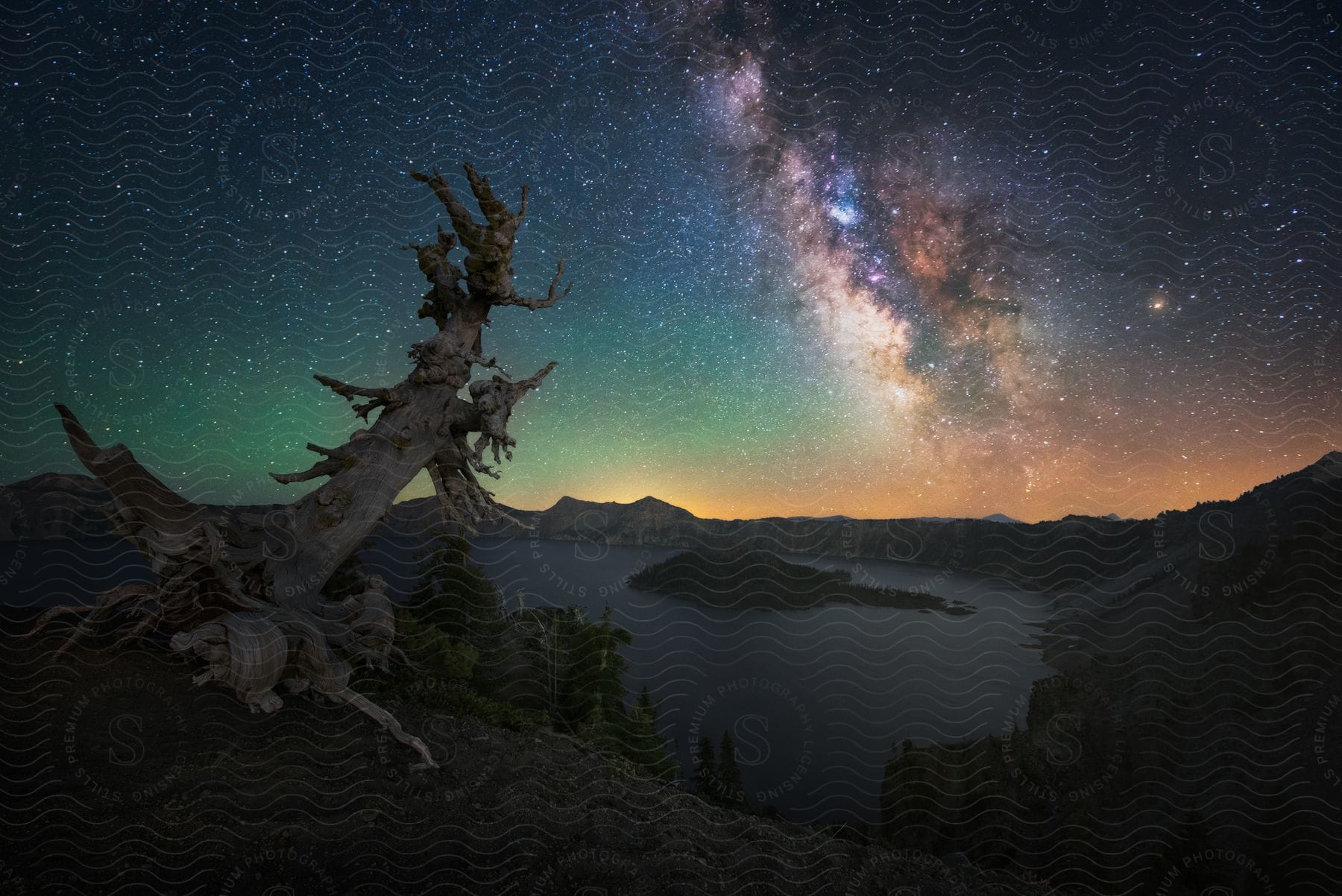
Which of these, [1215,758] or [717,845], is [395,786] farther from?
[1215,758]

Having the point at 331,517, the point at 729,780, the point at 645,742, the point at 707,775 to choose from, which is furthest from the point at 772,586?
the point at 331,517

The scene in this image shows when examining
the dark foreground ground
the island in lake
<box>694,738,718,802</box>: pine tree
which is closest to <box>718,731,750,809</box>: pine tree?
<box>694,738,718,802</box>: pine tree

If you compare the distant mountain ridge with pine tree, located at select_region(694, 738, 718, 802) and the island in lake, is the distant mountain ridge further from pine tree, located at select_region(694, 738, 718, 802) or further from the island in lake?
pine tree, located at select_region(694, 738, 718, 802)

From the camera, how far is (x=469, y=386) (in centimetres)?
788

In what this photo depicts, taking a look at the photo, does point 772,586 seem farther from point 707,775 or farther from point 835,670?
point 707,775

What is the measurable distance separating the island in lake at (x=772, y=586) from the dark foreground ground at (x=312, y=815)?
1010cm

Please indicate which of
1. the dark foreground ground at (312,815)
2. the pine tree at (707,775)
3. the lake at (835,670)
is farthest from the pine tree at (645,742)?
the dark foreground ground at (312,815)

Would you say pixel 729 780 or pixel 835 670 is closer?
pixel 729 780

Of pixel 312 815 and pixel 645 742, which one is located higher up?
pixel 312 815

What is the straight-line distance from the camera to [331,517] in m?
6.94

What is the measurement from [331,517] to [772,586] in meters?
23.8

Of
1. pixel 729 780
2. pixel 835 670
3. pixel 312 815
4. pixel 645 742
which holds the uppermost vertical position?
pixel 312 815

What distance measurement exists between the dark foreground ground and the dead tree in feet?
1.37

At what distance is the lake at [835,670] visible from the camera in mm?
20359
